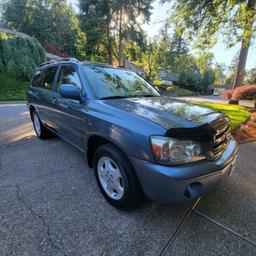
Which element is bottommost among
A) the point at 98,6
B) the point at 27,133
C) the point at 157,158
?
the point at 27,133

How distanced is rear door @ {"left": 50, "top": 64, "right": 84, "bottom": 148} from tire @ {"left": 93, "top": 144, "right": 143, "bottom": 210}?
0.65 m

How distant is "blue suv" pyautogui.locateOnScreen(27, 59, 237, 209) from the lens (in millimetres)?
1788

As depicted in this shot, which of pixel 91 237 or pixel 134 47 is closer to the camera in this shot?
pixel 91 237

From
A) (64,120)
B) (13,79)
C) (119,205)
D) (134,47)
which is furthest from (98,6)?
(119,205)

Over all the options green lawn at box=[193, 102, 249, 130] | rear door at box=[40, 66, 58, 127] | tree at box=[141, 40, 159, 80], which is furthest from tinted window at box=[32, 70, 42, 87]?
tree at box=[141, 40, 159, 80]

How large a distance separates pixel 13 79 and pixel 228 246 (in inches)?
751

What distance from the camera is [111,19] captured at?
24.5 metres

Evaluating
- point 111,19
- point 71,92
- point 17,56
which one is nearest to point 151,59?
point 111,19

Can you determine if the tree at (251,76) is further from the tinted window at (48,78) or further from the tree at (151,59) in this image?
the tinted window at (48,78)

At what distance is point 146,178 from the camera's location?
1872 mm

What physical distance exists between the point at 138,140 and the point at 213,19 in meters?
6.65

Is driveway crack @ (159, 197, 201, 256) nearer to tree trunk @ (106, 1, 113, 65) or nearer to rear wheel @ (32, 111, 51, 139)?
rear wheel @ (32, 111, 51, 139)

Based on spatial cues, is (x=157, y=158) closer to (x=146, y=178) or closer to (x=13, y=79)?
(x=146, y=178)

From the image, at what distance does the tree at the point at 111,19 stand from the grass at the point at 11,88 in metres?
11.1
